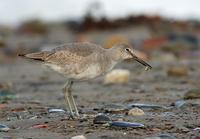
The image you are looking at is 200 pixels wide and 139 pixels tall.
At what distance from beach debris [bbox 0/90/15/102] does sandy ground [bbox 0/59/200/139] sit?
0.10 meters

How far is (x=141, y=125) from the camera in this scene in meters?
6.75

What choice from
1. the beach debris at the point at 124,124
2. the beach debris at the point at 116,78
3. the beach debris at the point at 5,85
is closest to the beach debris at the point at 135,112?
the beach debris at the point at 124,124

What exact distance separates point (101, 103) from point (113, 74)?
2.12 m

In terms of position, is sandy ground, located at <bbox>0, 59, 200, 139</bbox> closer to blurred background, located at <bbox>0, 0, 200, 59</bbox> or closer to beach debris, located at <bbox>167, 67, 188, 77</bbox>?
beach debris, located at <bbox>167, 67, 188, 77</bbox>

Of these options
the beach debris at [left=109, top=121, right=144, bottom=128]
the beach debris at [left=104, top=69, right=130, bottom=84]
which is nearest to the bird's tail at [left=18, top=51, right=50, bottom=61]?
the beach debris at [left=109, top=121, right=144, bottom=128]

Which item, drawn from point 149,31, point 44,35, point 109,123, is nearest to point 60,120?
point 109,123

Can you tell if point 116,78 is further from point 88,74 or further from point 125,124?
point 125,124

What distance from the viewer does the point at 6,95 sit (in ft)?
32.2

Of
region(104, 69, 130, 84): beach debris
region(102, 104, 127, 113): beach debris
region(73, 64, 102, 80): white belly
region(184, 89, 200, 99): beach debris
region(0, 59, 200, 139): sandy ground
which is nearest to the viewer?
region(0, 59, 200, 139): sandy ground

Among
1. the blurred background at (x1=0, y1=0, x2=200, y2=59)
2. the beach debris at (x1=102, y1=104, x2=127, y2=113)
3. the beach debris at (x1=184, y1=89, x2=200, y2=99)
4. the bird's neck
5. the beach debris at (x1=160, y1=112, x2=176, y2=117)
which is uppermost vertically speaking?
the blurred background at (x1=0, y1=0, x2=200, y2=59)

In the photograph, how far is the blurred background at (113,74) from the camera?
7125 millimetres

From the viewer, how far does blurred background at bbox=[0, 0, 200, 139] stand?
281 inches

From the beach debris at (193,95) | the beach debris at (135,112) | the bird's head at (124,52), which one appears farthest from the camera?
the beach debris at (193,95)

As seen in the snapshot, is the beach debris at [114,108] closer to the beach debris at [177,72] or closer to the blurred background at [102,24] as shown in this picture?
the beach debris at [177,72]
